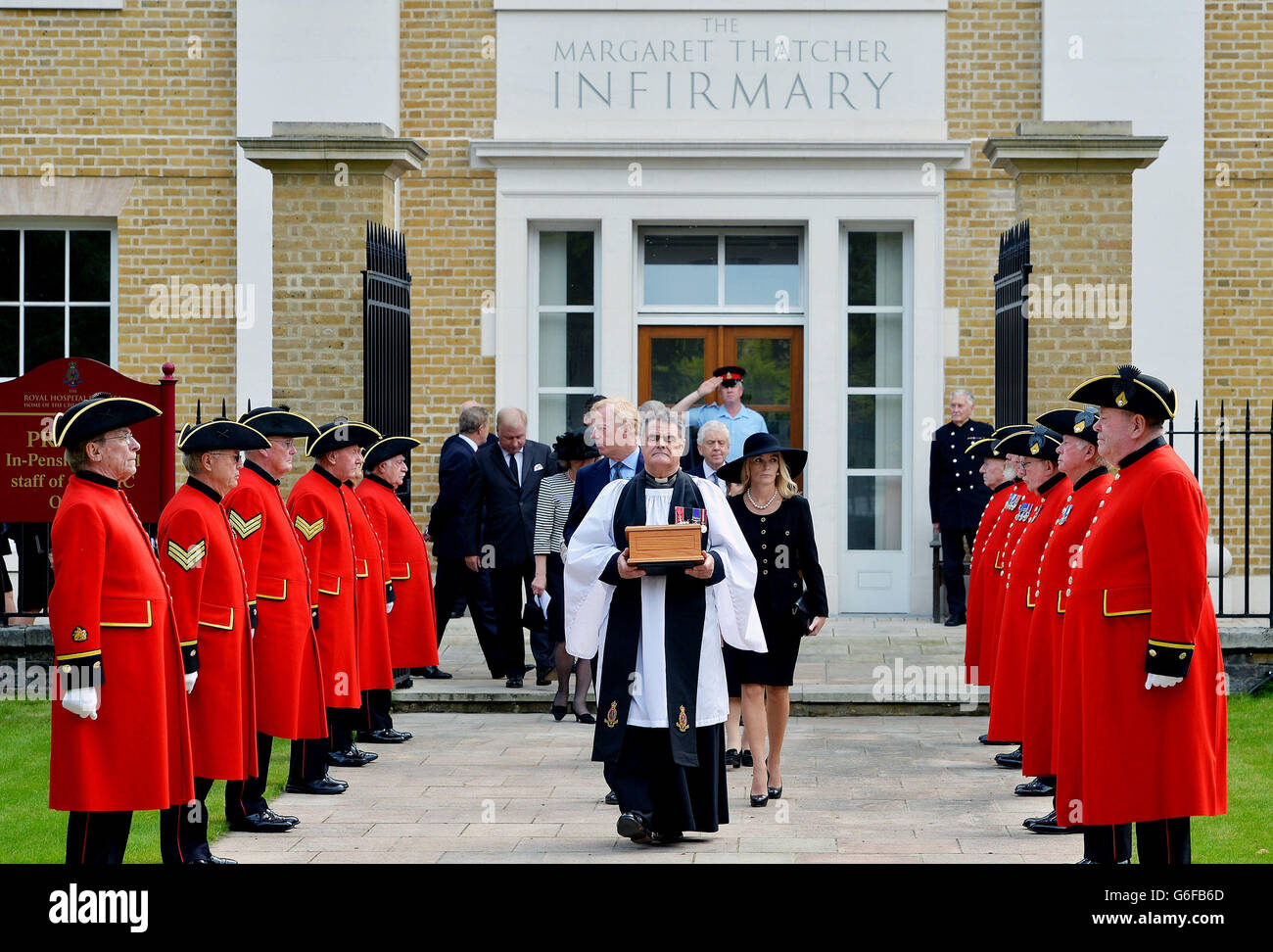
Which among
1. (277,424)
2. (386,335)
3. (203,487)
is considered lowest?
(203,487)

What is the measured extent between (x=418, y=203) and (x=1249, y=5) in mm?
7462

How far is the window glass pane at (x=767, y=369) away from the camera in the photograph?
1412 centimetres

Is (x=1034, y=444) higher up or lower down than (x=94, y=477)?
higher up

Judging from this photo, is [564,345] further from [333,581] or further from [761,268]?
[333,581]

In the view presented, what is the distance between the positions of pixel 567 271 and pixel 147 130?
3954 millimetres

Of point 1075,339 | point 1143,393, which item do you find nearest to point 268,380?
point 1075,339

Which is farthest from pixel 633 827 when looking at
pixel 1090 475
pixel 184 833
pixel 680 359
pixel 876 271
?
pixel 876 271

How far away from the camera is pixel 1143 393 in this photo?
5758 mm

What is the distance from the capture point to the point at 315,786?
26.5 feet

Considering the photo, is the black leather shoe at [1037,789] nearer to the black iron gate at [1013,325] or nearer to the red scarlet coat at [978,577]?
the red scarlet coat at [978,577]

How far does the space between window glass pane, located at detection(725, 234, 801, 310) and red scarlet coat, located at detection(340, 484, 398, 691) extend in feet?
19.6

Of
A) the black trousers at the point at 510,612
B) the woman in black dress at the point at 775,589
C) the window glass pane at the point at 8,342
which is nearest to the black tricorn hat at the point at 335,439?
the woman in black dress at the point at 775,589
